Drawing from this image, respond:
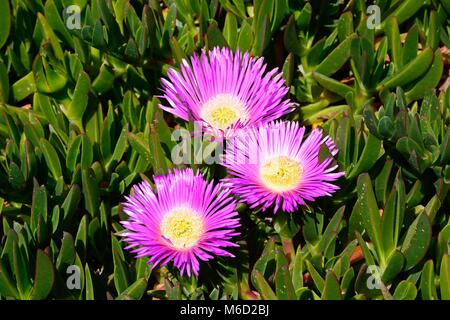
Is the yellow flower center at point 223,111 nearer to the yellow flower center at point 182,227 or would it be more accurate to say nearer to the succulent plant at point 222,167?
the succulent plant at point 222,167

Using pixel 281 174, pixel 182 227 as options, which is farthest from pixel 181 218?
pixel 281 174

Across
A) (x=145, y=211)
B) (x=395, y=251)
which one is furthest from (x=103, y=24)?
(x=395, y=251)

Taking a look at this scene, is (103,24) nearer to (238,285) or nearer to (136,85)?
(136,85)

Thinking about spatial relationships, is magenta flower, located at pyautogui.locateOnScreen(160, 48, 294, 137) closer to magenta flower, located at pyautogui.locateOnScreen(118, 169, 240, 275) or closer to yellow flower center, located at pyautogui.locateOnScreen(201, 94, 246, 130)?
yellow flower center, located at pyautogui.locateOnScreen(201, 94, 246, 130)

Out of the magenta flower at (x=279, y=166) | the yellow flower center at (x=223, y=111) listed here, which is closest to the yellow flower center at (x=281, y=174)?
the magenta flower at (x=279, y=166)

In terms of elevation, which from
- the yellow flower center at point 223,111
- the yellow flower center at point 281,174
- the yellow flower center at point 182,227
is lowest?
the yellow flower center at point 182,227

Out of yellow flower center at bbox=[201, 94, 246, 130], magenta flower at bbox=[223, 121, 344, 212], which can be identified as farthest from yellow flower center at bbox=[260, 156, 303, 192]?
yellow flower center at bbox=[201, 94, 246, 130]

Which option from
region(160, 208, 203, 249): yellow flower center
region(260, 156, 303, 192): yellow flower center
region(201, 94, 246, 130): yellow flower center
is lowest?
region(160, 208, 203, 249): yellow flower center

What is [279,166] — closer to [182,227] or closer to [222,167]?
[222,167]
